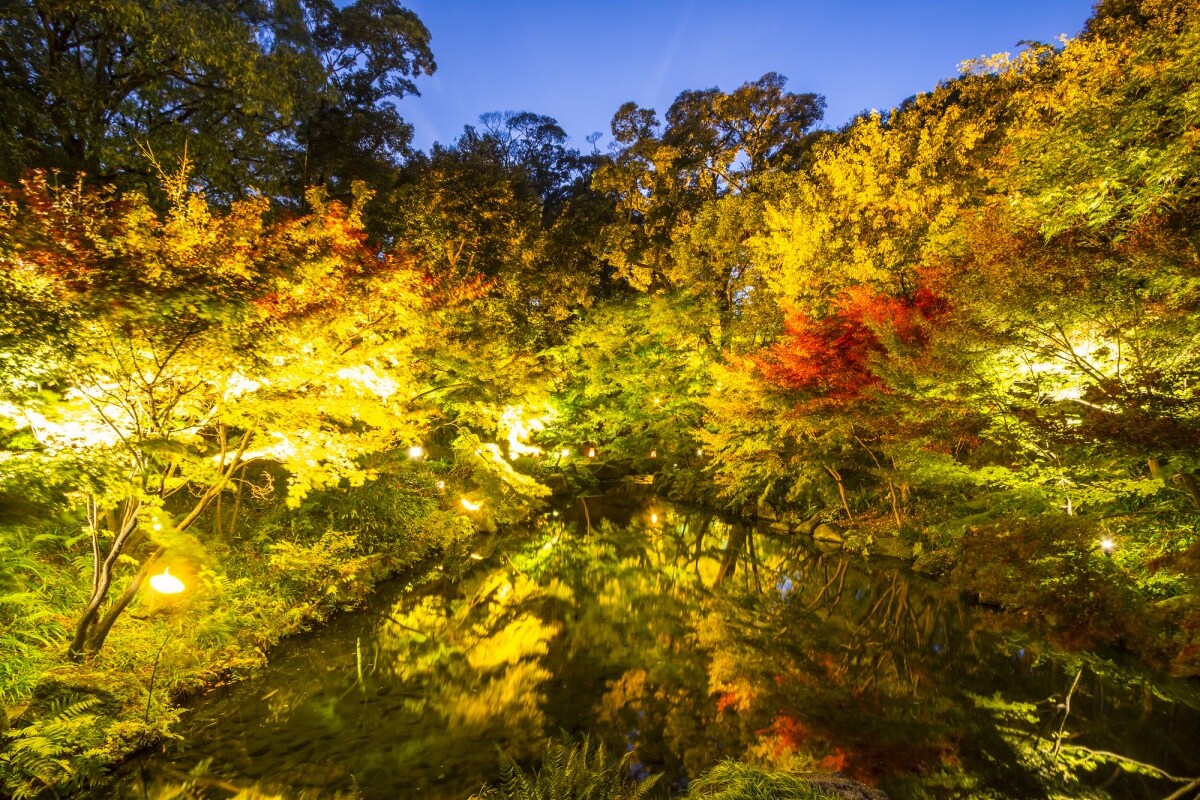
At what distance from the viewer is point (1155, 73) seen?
21.9 ft

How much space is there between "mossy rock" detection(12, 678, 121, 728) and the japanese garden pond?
68cm

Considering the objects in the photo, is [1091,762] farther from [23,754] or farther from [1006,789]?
[23,754]

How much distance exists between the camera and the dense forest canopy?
5344 millimetres

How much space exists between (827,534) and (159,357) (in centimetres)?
1722

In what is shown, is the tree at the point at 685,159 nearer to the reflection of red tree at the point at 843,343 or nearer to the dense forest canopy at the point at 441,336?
the dense forest canopy at the point at 441,336

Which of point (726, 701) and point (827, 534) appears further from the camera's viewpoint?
point (827, 534)

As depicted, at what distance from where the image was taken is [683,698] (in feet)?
25.0

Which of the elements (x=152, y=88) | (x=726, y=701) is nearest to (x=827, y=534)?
(x=726, y=701)

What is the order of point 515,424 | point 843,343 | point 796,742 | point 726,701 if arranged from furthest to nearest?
point 515,424, point 843,343, point 726,701, point 796,742

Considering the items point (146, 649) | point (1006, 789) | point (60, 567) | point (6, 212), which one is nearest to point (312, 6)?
point (6, 212)

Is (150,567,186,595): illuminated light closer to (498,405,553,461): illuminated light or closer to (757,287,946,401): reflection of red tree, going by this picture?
(498,405,553,461): illuminated light

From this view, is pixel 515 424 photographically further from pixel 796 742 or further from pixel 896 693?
pixel 896 693

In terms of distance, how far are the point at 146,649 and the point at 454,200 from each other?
15.8m

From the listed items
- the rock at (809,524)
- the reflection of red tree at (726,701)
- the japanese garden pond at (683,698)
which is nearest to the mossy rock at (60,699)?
the japanese garden pond at (683,698)
